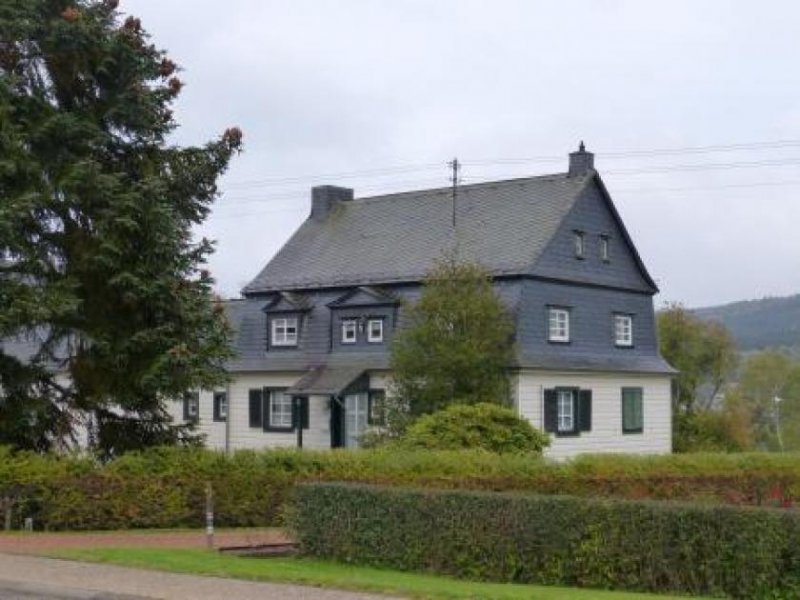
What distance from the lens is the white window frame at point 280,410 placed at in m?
45.6

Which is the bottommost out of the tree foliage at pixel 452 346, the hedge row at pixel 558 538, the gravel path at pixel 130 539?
the gravel path at pixel 130 539

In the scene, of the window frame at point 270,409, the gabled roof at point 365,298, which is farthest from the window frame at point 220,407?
the gabled roof at point 365,298

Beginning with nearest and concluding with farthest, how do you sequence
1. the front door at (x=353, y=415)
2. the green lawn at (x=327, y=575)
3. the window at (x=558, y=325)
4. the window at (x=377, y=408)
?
1. the green lawn at (x=327, y=575)
2. the window at (x=377, y=408)
3. the window at (x=558, y=325)
4. the front door at (x=353, y=415)

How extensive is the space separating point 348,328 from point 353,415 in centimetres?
326

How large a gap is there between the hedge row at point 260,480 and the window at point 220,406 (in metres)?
Answer: 23.1

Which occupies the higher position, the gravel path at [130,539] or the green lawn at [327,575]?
the green lawn at [327,575]

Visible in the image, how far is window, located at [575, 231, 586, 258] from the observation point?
43.5 metres

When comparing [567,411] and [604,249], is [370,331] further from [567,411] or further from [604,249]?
[604,249]

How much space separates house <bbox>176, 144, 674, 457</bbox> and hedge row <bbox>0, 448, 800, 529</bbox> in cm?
1379

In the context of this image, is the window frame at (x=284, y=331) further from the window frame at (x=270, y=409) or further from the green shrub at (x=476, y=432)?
the green shrub at (x=476, y=432)

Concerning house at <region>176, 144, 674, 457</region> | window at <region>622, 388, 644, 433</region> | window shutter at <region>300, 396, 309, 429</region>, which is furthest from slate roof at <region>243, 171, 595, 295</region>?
window at <region>622, 388, 644, 433</region>

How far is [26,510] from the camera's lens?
22.7 m

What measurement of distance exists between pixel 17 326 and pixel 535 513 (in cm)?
1201

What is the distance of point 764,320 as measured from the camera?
18512 centimetres
